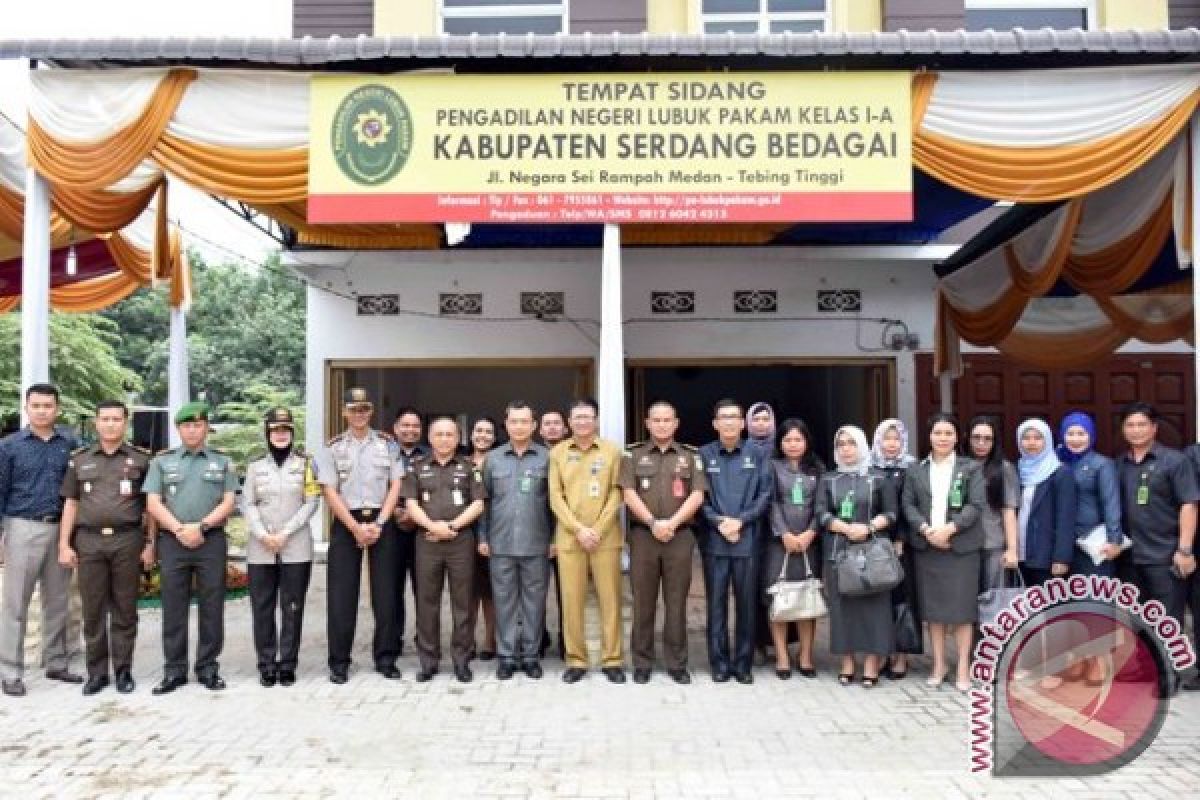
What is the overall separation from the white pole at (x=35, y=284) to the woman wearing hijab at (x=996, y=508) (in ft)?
17.6

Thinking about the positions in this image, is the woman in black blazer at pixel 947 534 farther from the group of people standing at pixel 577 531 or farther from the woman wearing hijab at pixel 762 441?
the woman wearing hijab at pixel 762 441

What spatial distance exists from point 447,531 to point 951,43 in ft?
12.6

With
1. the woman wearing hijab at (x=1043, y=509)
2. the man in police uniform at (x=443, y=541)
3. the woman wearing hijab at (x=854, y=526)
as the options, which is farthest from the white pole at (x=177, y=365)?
the woman wearing hijab at (x=1043, y=509)

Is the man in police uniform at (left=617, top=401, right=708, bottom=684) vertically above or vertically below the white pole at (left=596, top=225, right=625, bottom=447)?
below

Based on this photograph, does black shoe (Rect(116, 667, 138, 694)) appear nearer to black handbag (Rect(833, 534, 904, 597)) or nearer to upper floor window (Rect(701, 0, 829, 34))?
black handbag (Rect(833, 534, 904, 597))

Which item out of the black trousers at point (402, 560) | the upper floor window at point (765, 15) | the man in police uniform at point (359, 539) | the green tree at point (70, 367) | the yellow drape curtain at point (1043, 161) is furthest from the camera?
the green tree at point (70, 367)

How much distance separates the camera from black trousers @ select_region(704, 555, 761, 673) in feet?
16.5

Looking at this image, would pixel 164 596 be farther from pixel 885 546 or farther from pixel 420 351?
pixel 420 351

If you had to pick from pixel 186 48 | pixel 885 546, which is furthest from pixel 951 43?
pixel 186 48

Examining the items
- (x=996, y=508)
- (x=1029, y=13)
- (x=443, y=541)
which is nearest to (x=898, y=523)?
(x=996, y=508)

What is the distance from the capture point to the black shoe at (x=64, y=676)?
5.04m

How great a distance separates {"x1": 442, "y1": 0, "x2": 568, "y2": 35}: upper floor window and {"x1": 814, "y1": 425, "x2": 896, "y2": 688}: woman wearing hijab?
638 centimetres

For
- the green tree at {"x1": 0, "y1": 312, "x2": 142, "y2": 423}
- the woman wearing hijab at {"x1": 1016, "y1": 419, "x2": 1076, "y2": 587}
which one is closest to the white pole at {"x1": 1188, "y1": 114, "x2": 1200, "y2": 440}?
the woman wearing hijab at {"x1": 1016, "y1": 419, "x2": 1076, "y2": 587}

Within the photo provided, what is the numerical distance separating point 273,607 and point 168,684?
629mm
